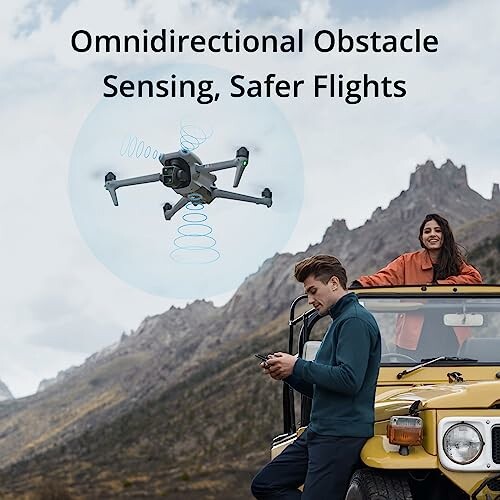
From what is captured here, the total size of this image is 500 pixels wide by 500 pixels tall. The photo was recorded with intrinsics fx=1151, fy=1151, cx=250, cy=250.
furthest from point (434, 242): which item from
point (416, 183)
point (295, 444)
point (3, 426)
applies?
point (3, 426)

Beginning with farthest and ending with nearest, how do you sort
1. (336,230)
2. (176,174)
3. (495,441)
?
(336,230)
(176,174)
(495,441)

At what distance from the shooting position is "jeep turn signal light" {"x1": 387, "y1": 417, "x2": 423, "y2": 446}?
5.63m

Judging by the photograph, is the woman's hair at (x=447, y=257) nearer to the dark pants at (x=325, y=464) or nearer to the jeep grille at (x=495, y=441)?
the dark pants at (x=325, y=464)

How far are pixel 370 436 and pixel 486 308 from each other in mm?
2219

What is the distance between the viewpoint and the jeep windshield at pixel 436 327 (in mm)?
7352

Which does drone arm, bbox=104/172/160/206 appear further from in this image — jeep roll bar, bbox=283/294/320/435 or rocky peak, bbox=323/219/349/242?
rocky peak, bbox=323/219/349/242

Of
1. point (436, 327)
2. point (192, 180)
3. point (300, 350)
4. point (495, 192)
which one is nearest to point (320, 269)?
point (300, 350)

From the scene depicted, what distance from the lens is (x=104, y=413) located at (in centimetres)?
14338

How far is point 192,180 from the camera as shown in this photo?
21875mm

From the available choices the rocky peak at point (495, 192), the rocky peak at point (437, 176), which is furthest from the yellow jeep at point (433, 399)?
the rocky peak at point (495, 192)

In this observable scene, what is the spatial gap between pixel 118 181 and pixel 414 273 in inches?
554

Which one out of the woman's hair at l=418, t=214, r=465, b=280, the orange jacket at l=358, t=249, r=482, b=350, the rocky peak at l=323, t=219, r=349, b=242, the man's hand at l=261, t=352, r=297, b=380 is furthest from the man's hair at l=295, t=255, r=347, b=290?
the rocky peak at l=323, t=219, r=349, b=242

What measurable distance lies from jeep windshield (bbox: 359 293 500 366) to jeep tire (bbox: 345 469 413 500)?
1569 mm

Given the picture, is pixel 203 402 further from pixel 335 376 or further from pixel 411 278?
pixel 335 376
